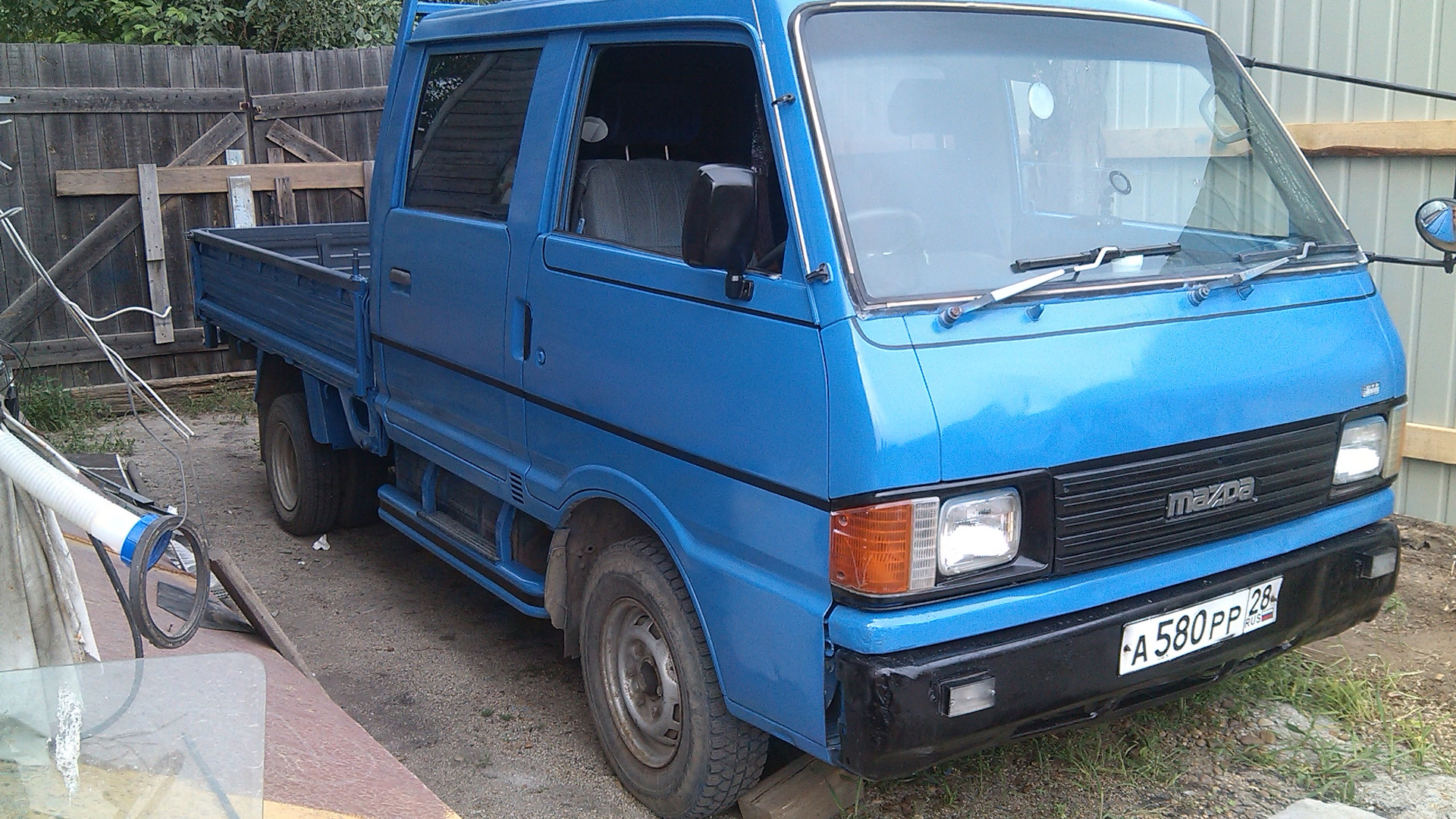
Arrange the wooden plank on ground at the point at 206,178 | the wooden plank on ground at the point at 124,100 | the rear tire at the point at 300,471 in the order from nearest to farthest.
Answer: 1. the rear tire at the point at 300,471
2. the wooden plank on ground at the point at 124,100
3. the wooden plank on ground at the point at 206,178

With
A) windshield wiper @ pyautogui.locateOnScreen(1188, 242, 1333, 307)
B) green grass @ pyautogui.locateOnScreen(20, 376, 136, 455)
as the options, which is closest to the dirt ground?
windshield wiper @ pyautogui.locateOnScreen(1188, 242, 1333, 307)

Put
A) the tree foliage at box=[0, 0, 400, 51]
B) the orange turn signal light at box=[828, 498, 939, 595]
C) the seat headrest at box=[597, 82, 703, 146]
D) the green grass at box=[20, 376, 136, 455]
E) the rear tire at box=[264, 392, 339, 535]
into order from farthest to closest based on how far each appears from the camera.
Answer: the tree foliage at box=[0, 0, 400, 51], the green grass at box=[20, 376, 136, 455], the rear tire at box=[264, 392, 339, 535], the seat headrest at box=[597, 82, 703, 146], the orange turn signal light at box=[828, 498, 939, 595]

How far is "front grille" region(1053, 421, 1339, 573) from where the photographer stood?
2809mm

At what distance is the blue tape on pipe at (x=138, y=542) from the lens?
1.77 metres

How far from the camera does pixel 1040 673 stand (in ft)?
9.13

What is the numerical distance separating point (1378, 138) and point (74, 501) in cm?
544

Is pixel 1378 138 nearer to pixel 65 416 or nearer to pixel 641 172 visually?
pixel 641 172

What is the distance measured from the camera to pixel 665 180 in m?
3.89

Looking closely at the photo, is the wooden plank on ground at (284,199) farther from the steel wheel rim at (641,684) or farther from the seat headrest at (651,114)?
the steel wheel rim at (641,684)

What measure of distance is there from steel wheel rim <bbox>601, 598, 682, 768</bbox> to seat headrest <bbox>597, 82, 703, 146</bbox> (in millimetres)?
1520

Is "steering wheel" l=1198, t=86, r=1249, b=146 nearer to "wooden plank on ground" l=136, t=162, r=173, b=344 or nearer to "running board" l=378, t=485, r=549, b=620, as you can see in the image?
"running board" l=378, t=485, r=549, b=620

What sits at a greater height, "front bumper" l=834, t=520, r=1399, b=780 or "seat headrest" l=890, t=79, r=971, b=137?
"seat headrest" l=890, t=79, r=971, b=137

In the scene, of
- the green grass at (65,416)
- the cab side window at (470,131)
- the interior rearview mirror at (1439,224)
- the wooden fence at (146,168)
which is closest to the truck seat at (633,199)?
the cab side window at (470,131)

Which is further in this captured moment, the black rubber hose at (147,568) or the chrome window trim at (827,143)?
the chrome window trim at (827,143)
